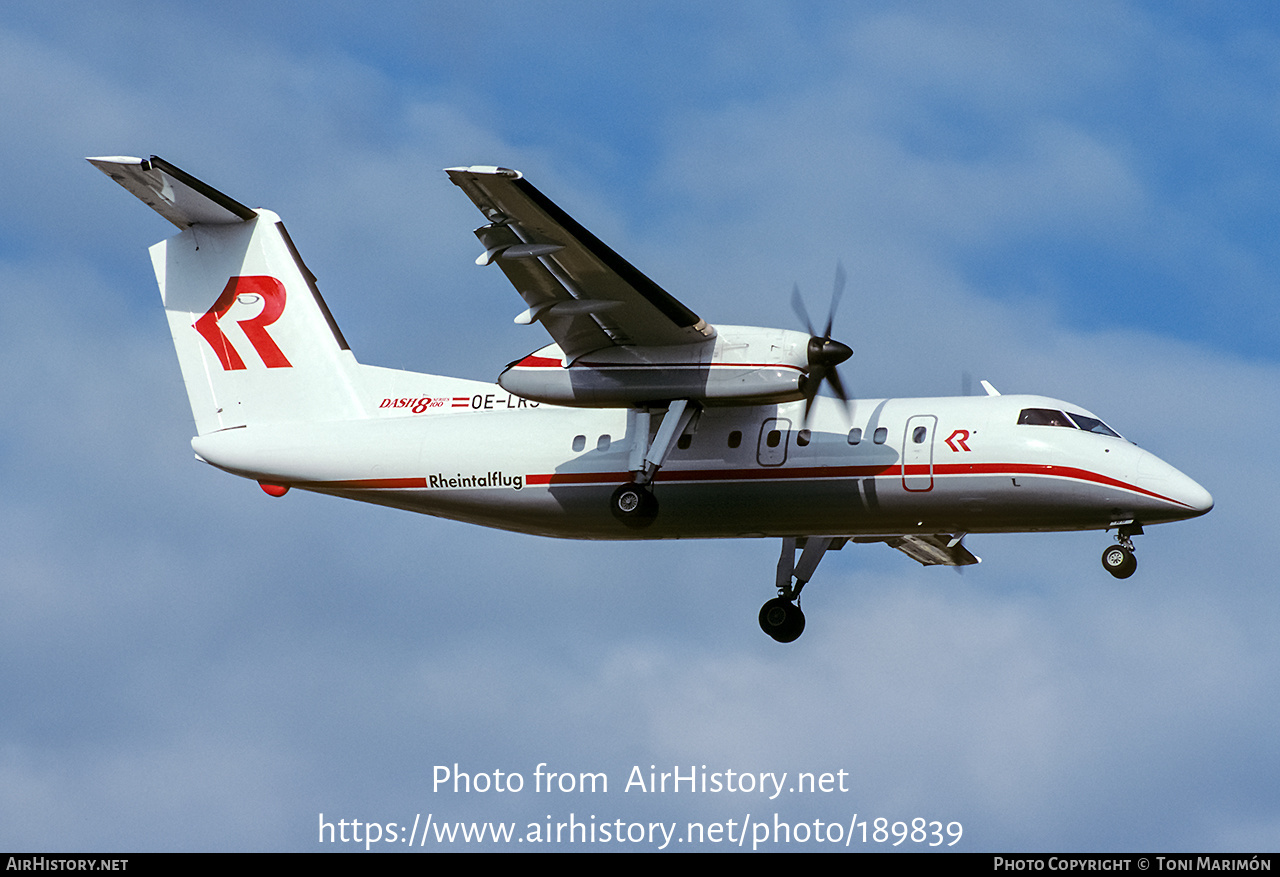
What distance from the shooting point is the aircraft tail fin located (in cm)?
2252

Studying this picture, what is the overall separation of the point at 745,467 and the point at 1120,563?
14.1 feet

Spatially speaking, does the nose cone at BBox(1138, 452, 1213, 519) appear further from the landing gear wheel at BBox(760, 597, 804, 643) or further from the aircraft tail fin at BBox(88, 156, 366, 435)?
the aircraft tail fin at BBox(88, 156, 366, 435)

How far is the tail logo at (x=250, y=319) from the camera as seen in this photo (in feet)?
74.8

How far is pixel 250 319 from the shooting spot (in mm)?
22875

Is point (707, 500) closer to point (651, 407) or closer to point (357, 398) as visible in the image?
point (651, 407)

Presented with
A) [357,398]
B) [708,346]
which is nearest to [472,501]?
[357,398]

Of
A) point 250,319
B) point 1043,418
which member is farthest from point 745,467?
point 250,319

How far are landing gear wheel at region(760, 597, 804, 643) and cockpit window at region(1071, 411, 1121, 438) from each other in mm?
4739

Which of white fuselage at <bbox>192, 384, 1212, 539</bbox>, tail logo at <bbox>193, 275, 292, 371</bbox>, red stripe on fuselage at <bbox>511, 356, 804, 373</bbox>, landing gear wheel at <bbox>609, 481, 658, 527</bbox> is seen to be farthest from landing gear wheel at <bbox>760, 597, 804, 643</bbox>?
tail logo at <bbox>193, 275, 292, 371</bbox>

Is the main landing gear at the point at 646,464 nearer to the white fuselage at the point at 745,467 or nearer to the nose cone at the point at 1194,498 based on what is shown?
the white fuselage at the point at 745,467

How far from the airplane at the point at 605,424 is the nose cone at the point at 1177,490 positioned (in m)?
0.02
